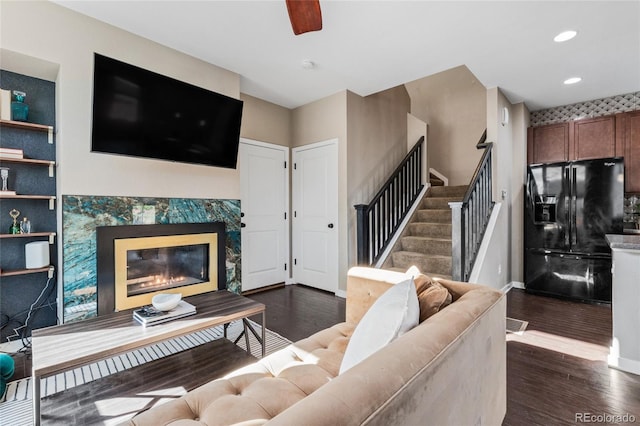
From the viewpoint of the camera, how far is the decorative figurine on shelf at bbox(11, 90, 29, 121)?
241cm

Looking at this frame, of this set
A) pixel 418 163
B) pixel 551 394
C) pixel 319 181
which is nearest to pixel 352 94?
pixel 319 181

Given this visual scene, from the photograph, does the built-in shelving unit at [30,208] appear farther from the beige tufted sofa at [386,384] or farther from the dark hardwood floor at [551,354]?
the beige tufted sofa at [386,384]

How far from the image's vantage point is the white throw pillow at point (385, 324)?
3.60 feet

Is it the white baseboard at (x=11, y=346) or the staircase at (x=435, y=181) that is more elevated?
the staircase at (x=435, y=181)

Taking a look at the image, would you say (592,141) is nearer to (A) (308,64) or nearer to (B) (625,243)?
(B) (625,243)

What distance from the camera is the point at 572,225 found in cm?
395

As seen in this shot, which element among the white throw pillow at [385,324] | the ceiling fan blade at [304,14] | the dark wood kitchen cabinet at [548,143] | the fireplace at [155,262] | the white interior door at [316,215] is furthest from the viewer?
the dark wood kitchen cabinet at [548,143]

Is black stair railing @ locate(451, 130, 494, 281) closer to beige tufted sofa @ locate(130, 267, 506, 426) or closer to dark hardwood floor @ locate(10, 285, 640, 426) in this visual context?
dark hardwood floor @ locate(10, 285, 640, 426)

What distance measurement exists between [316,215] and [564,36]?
10.6 feet

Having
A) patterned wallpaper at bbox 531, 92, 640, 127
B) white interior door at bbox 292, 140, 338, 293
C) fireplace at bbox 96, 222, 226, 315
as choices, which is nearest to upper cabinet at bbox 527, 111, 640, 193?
patterned wallpaper at bbox 531, 92, 640, 127

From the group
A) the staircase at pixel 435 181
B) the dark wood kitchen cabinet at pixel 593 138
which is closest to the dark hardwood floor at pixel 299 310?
the staircase at pixel 435 181

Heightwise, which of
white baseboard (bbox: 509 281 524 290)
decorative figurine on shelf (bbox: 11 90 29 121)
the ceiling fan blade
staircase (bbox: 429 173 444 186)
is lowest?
white baseboard (bbox: 509 281 524 290)

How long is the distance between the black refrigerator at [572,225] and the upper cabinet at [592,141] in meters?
0.52

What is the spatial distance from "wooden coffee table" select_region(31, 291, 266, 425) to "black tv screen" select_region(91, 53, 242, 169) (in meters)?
1.33
